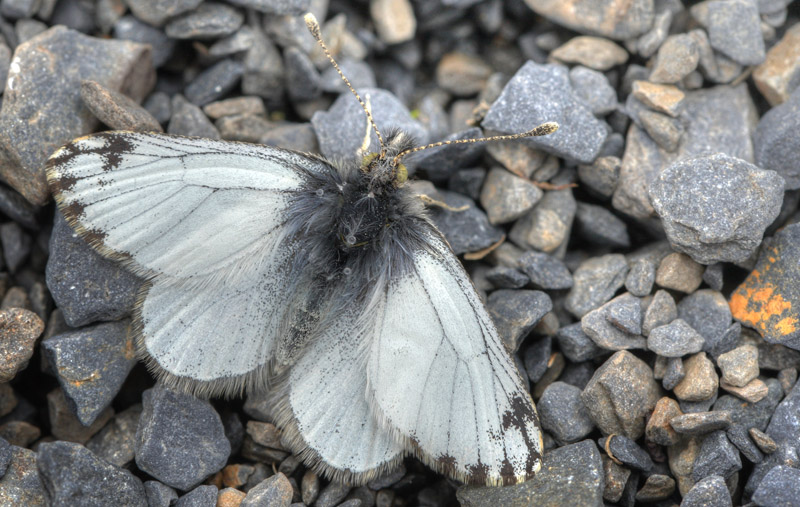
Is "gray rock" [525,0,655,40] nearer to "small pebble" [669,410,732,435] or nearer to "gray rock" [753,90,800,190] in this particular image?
"gray rock" [753,90,800,190]

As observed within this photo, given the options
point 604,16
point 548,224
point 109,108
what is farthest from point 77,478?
point 604,16

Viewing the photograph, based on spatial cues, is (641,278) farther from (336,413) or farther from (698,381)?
(336,413)

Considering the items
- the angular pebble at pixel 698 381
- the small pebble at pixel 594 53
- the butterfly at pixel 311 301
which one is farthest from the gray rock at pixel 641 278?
the small pebble at pixel 594 53

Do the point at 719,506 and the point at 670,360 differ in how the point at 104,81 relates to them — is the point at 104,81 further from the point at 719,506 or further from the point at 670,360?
the point at 719,506

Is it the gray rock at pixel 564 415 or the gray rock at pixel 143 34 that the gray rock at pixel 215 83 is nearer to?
the gray rock at pixel 143 34

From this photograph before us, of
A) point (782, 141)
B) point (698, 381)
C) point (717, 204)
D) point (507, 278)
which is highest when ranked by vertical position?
point (782, 141)

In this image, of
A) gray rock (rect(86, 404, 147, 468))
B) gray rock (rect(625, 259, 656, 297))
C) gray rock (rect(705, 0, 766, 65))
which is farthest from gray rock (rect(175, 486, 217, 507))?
gray rock (rect(705, 0, 766, 65))

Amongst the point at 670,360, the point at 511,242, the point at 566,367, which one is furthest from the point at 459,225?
the point at 670,360
